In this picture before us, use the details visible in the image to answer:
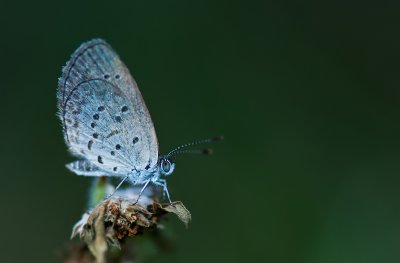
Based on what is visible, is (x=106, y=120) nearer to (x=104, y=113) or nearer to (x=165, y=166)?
A: (x=104, y=113)

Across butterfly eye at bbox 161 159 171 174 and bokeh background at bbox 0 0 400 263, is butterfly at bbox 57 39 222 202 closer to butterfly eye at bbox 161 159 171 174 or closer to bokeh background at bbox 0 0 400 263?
butterfly eye at bbox 161 159 171 174

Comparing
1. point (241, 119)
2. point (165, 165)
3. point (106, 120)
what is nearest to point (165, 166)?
point (165, 165)

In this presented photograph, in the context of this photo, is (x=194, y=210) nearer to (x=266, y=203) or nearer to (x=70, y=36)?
(x=266, y=203)

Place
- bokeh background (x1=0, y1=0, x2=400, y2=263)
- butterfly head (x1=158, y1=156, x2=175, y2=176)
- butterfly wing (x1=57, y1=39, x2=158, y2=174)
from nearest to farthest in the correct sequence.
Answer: butterfly wing (x1=57, y1=39, x2=158, y2=174)
butterfly head (x1=158, y1=156, x2=175, y2=176)
bokeh background (x1=0, y1=0, x2=400, y2=263)

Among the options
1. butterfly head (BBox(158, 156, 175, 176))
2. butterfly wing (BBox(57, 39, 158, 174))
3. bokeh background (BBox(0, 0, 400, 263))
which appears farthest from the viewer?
bokeh background (BBox(0, 0, 400, 263))

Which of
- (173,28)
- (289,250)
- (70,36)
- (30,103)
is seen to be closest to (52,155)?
(30,103)

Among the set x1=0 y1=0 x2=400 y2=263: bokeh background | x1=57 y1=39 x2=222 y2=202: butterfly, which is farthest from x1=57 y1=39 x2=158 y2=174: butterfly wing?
x1=0 y1=0 x2=400 y2=263: bokeh background
